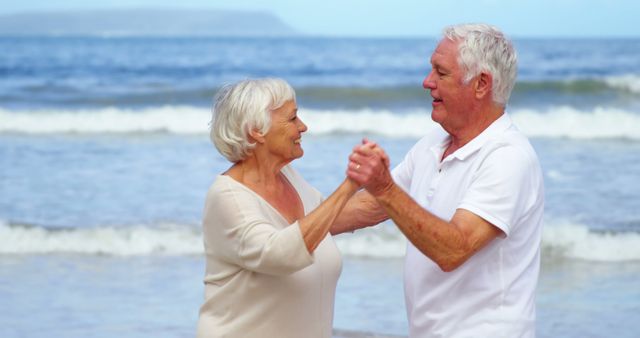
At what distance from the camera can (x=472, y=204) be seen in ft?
9.91

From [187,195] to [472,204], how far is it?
7262mm

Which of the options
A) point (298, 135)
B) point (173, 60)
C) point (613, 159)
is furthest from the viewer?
point (173, 60)

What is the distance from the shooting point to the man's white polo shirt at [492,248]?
3045 millimetres

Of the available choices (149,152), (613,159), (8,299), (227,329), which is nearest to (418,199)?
(227,329)

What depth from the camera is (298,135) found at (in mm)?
3178

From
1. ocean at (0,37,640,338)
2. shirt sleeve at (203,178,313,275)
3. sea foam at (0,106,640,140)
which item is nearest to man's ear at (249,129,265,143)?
shirt sleeve at (203,178,313,275)

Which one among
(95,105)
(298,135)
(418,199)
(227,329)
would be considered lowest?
(95,105)

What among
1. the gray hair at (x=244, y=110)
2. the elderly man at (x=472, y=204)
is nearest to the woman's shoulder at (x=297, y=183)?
the gray hair at (x=244, y=110)

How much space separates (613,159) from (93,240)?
20.6 feet

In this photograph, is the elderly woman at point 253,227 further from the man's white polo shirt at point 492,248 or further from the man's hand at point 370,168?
the man's white polo shirt at point 492,248

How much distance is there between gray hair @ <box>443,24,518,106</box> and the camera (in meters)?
3.12

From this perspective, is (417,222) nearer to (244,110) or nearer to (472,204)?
(472,204)

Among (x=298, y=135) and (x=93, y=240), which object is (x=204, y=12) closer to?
(x=93, y=240)

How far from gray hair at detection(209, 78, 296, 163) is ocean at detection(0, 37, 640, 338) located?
7.87 ft
